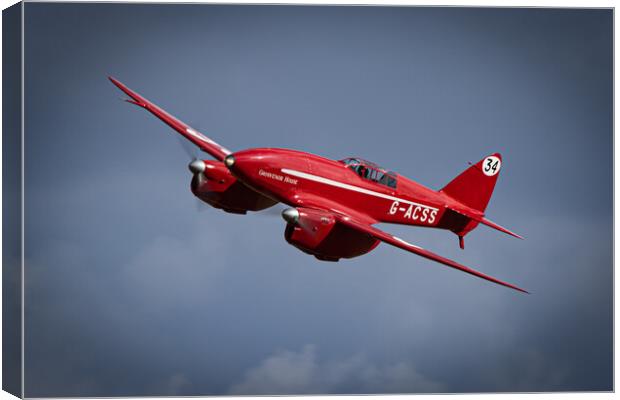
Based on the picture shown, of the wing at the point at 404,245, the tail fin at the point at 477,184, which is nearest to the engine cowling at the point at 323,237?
the wing at the point at 404,245

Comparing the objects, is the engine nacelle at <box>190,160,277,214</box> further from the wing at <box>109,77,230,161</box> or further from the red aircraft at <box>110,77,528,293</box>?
the wing at <box>109,77,230,161</box>

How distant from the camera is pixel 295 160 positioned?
2227cm

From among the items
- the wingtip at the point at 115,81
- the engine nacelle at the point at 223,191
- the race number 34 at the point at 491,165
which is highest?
the race number 34 at the point at 491,165

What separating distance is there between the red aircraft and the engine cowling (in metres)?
0.02

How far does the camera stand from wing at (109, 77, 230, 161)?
77.5ft

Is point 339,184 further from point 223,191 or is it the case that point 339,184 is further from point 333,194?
point 223,191

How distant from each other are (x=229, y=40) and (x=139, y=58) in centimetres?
200

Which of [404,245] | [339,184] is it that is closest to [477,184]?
[339,184]

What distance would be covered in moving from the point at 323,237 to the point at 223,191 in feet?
10.5

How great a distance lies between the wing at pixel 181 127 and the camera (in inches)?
930

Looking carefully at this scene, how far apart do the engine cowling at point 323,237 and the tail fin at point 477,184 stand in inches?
150

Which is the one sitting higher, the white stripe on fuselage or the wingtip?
the wingtip

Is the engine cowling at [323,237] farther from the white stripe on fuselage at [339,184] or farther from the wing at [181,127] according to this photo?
the wing at [181,127]

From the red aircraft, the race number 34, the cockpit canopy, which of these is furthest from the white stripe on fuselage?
the race number 34
